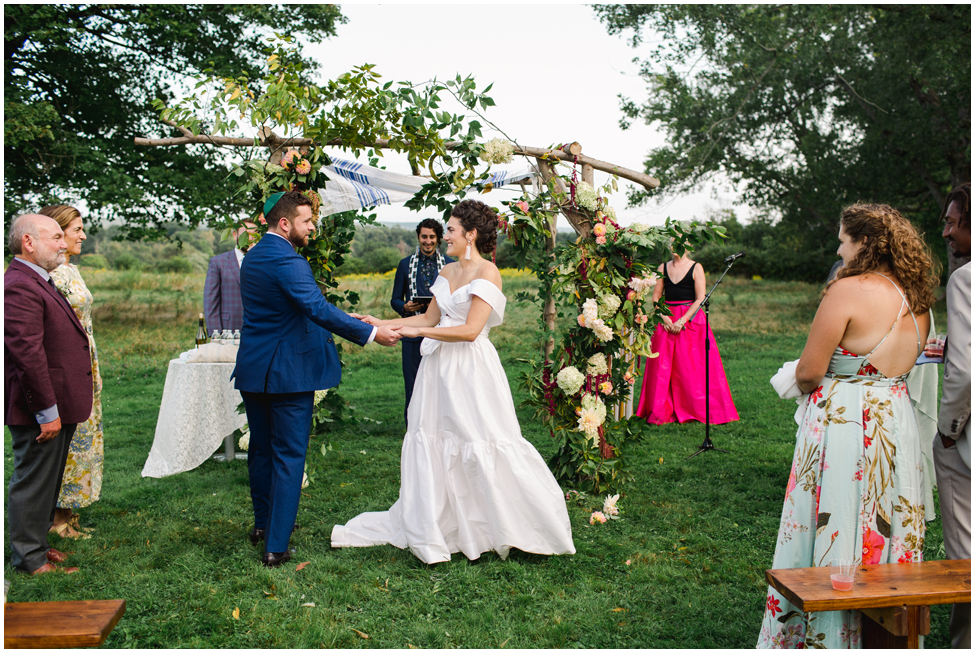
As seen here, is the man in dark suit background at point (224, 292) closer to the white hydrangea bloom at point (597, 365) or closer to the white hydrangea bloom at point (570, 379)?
the white hydrangea bloom at point (570, 379)

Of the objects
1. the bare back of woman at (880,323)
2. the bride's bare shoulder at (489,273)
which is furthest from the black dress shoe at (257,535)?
the bare back of woman at (880,323)

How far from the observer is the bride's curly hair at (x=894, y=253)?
266 cm

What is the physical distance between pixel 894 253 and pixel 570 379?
8.47ft

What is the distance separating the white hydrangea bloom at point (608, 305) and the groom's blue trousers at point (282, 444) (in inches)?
82.7

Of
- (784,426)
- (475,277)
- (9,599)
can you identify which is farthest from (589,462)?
(9,599)

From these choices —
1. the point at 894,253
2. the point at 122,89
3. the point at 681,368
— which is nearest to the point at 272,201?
the point at 894,253

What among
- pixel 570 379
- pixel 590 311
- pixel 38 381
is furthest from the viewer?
pixel 570 379

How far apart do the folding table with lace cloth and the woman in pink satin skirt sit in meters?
4.18

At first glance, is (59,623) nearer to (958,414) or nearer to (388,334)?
(388,334)

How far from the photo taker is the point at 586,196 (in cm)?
494

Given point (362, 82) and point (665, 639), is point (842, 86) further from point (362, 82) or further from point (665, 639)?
point (665, 639)

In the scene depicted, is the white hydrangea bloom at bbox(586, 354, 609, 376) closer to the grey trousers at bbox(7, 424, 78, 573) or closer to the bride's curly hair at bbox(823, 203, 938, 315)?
the bride's curly hair at bbox(823, 203, 938, 315)

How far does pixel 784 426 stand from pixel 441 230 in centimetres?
405

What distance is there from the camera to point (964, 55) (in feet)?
44.5
